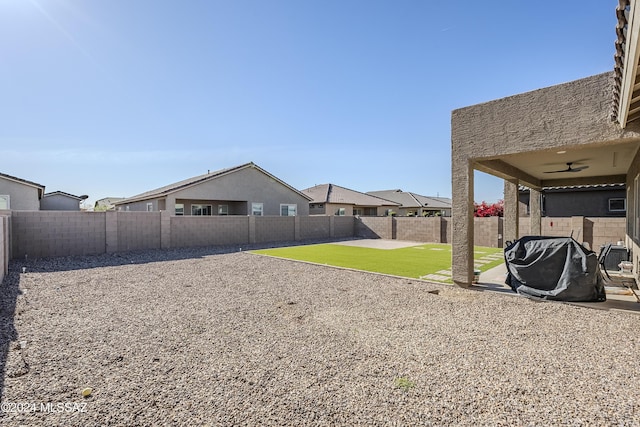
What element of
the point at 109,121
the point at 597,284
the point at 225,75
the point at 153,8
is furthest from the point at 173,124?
the point at 597,284

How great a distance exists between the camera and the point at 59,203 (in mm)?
31484

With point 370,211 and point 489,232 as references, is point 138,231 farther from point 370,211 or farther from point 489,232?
point 370,211

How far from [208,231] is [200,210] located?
7742 mm

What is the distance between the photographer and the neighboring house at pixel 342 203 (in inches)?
1308

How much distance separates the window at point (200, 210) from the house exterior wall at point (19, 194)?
9.40 m

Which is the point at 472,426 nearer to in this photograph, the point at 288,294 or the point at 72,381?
the point at 72,381

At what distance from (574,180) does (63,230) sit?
2169 centimetres

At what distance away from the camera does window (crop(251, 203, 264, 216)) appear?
2483 centimetres

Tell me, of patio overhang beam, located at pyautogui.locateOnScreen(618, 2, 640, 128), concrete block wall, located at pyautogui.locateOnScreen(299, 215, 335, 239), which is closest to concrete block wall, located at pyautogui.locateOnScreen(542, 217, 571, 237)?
patio overhang beam, located at pyautogui.locateOnScreen(618, 2, 640, 128)

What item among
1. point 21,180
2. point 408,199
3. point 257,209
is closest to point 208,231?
point 257,209

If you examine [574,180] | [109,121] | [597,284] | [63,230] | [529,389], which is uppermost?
[109,121]

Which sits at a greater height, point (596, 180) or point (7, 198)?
point (596, 180)

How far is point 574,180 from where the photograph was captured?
13523 mm

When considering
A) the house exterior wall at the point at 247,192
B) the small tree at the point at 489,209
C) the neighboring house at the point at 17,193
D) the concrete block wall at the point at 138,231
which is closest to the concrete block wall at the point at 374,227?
the house exterior wall at the point at 247,192
